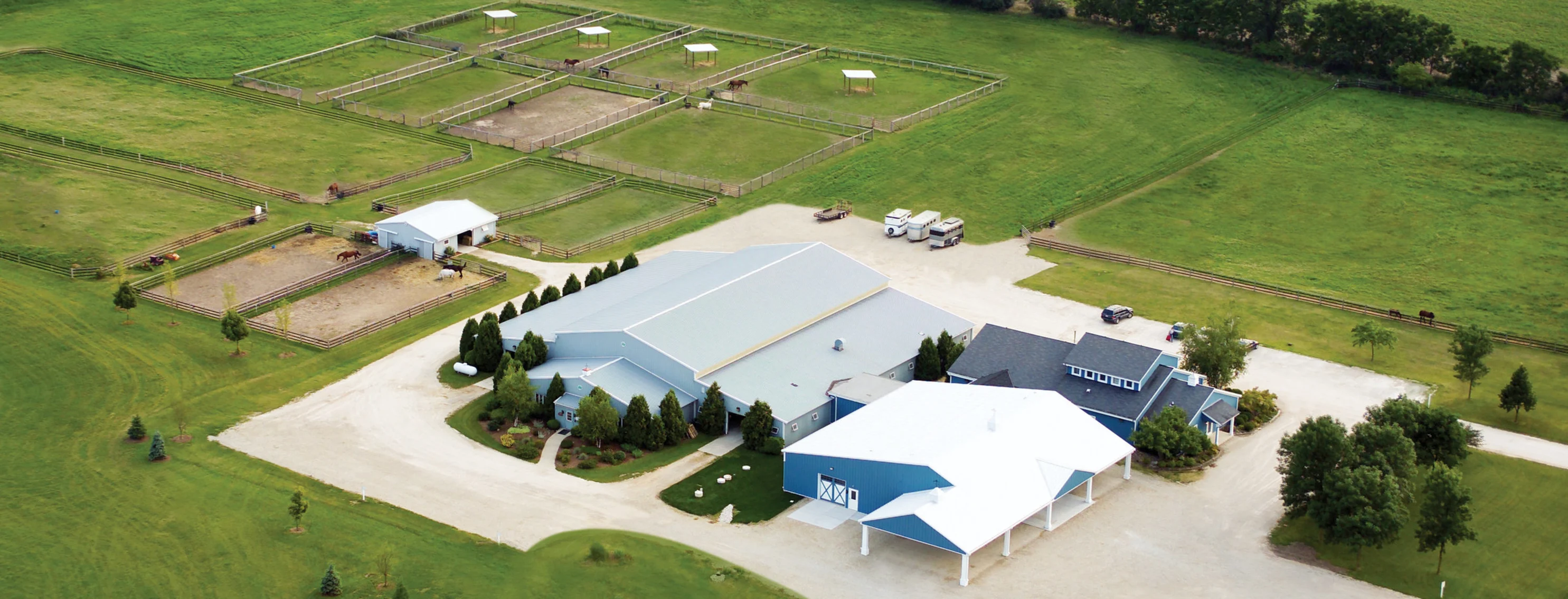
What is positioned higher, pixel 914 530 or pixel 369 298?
pixel 914 530

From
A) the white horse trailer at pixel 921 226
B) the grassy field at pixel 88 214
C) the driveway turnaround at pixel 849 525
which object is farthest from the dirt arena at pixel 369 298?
the white horse trailer at pixel 921 226

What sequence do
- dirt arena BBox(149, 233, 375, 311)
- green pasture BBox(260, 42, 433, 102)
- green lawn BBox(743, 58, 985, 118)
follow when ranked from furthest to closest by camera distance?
green pasture BBox(260, 42, 433, 102) < green lawn BBox(743, 58, 985, 118) < dirt arena BBox(149, 233, 375, 311)

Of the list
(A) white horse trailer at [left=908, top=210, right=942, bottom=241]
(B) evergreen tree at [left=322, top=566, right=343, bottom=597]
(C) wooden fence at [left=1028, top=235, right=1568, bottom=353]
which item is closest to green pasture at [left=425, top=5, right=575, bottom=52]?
(A) white horse trailer at [left=908, top=210, right=942, bottom=241]

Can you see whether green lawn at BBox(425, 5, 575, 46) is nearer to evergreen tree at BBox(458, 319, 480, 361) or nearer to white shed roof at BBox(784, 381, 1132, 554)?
evergreen tree at BBox(458, 319, 480, 361)

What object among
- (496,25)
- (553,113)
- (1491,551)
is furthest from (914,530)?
(496,25)

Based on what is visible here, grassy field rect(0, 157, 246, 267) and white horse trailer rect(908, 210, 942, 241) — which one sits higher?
white horse trailer rect(908, 210, 942, 241)

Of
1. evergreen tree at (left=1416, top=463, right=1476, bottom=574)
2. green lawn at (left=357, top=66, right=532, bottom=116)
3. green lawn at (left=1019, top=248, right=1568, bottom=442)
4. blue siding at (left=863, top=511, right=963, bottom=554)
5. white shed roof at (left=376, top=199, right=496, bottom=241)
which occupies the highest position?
evergreen tree at (left=1416, top=463, right=1476, bottom=574)

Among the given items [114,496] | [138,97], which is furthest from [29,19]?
[114,496]

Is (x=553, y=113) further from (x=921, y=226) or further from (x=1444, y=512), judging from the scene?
(x=1444, y=512)
